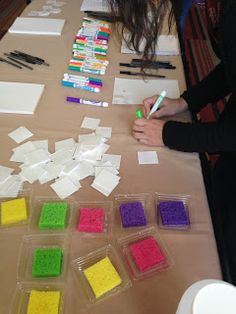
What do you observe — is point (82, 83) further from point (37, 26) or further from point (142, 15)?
point (37, 26)

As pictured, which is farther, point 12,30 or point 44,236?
point 12,30

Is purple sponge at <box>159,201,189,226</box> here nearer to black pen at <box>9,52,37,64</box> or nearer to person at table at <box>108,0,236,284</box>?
person at table at <box>108,0,236,284</box>

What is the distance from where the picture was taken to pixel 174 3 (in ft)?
2.60


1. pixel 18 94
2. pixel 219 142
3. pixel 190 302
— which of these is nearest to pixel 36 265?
pixel 190 302

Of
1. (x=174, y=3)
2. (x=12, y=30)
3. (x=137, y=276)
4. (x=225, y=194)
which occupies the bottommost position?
(x=225, y=194)

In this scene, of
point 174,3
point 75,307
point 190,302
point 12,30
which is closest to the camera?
point 190,302

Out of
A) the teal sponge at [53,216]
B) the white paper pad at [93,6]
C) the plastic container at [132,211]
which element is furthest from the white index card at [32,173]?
the white paper pad at [93,6]

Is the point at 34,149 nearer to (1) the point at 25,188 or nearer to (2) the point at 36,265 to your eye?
(1) the point at 25,188

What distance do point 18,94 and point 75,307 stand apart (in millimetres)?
747

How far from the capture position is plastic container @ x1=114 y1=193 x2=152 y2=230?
0.68 metres

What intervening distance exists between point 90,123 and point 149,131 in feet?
0.62

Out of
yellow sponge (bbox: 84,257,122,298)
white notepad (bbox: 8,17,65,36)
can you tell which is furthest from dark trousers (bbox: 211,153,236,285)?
white notepad (bbox: 8,17,65,36)

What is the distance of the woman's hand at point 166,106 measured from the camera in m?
0.98

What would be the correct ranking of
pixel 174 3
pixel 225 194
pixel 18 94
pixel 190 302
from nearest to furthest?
pixel 190 302 < pixel 174 3 < pixel 225 194 < pixel 18 94
